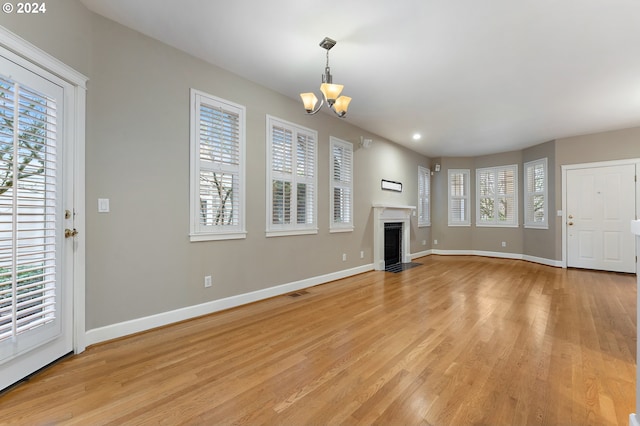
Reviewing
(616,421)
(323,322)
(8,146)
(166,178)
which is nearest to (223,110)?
(166,178)

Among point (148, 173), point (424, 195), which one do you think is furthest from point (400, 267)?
point (148, 173)

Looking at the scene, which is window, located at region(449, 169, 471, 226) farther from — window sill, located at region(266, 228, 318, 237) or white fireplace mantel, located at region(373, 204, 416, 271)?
window sill, located at region(266, 228, 318, 237)

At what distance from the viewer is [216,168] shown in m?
3.24

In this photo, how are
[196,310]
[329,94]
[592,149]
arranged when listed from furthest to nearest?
1. [592,149]
2. [196,310]
3. [329,94]

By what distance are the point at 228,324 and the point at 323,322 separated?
0.98m

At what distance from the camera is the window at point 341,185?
15.8ft

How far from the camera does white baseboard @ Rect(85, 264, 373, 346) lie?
8.11 feet

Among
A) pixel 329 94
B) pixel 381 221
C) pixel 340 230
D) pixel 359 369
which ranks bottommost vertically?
pixel 359 369

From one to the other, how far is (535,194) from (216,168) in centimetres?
716

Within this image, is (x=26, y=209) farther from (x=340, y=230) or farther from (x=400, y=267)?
(x=400, y=267)

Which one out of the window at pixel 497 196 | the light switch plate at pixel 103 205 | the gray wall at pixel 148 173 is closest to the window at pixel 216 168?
the gray wall at pixel 148 173

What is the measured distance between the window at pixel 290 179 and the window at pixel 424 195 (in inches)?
162

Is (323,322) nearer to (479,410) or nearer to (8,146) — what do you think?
(479,410)

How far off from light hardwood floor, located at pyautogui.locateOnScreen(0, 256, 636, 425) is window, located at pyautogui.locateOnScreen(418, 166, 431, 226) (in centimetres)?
420
